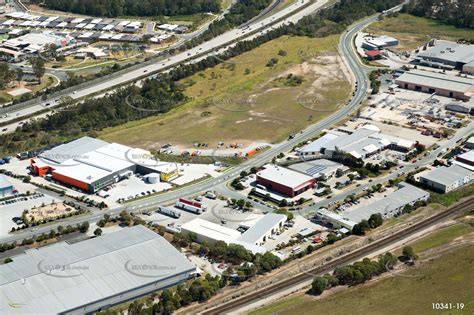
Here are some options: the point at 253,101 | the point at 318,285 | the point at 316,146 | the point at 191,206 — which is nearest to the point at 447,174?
the point at 316,146

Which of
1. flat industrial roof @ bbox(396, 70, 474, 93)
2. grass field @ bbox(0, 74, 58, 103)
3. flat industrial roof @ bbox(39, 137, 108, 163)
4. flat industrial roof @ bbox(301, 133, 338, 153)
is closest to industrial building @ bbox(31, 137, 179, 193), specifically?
flat industrial roof @ bbox(39, 137, 108, 163)

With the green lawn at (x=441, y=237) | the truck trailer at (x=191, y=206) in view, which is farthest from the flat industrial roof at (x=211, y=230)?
the green lawn at (x=441, y=237)

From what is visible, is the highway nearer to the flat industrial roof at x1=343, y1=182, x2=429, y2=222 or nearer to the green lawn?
the flat industrial roof at x1=343, y1=182, x2=429, y2=222

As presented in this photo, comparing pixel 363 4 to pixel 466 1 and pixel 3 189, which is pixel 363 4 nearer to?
pixel 466 1

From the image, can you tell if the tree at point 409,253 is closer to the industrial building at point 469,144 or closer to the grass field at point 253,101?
the industrial building at point 469,144

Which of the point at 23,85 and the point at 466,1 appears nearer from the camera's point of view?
the point at 23,85

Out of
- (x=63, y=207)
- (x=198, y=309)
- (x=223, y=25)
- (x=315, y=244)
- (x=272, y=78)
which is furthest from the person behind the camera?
(x=223, y=25)

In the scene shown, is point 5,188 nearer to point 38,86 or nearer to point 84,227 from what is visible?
point 84,227

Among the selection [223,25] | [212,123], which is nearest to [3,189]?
[212,123]
